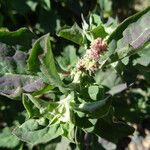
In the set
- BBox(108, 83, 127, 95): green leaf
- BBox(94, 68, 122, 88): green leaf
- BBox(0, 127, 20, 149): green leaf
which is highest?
BBox(94, 68, 122, 88): green leaf

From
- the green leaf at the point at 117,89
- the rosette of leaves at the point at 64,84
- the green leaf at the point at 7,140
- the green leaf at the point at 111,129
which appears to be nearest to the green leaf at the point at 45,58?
the rosette of leaves at the point at 64,84

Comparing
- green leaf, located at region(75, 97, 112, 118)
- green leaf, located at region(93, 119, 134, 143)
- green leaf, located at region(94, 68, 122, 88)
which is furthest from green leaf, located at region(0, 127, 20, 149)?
green leaf, located at region(75, 97, 112, 118)

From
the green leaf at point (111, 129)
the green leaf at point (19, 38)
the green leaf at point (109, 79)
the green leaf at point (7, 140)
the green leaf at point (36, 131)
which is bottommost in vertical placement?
the green leaf at point (7, 140)

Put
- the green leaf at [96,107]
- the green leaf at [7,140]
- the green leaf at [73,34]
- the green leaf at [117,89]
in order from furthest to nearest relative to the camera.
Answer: the green leaf at [7,140] < the green leaf at [117,89] < the green leaf at [73,34] < the green leaf at [96,107]

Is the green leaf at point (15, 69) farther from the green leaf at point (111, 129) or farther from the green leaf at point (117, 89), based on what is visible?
the green leaf at point (117, 89)

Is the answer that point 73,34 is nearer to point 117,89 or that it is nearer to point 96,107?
point 96,107

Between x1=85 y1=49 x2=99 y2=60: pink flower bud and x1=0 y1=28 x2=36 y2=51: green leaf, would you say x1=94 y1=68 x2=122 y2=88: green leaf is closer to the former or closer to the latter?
x1=0 y1=28 x2=36 y2=51: green leaf

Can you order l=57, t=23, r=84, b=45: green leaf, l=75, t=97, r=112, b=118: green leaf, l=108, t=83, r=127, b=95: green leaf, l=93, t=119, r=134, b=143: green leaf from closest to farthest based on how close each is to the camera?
l=75, t=97, r=112, b=118: green leaf → l=57, t=23, r=84, b=45: green leaf → l=93, t=119, r=134, b=143: green leaf → l=108, t=83, r=127, b=95: green leaf

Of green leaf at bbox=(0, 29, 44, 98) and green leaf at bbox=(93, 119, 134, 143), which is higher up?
green leaf at bbox=(0, 29, 44, 98)
